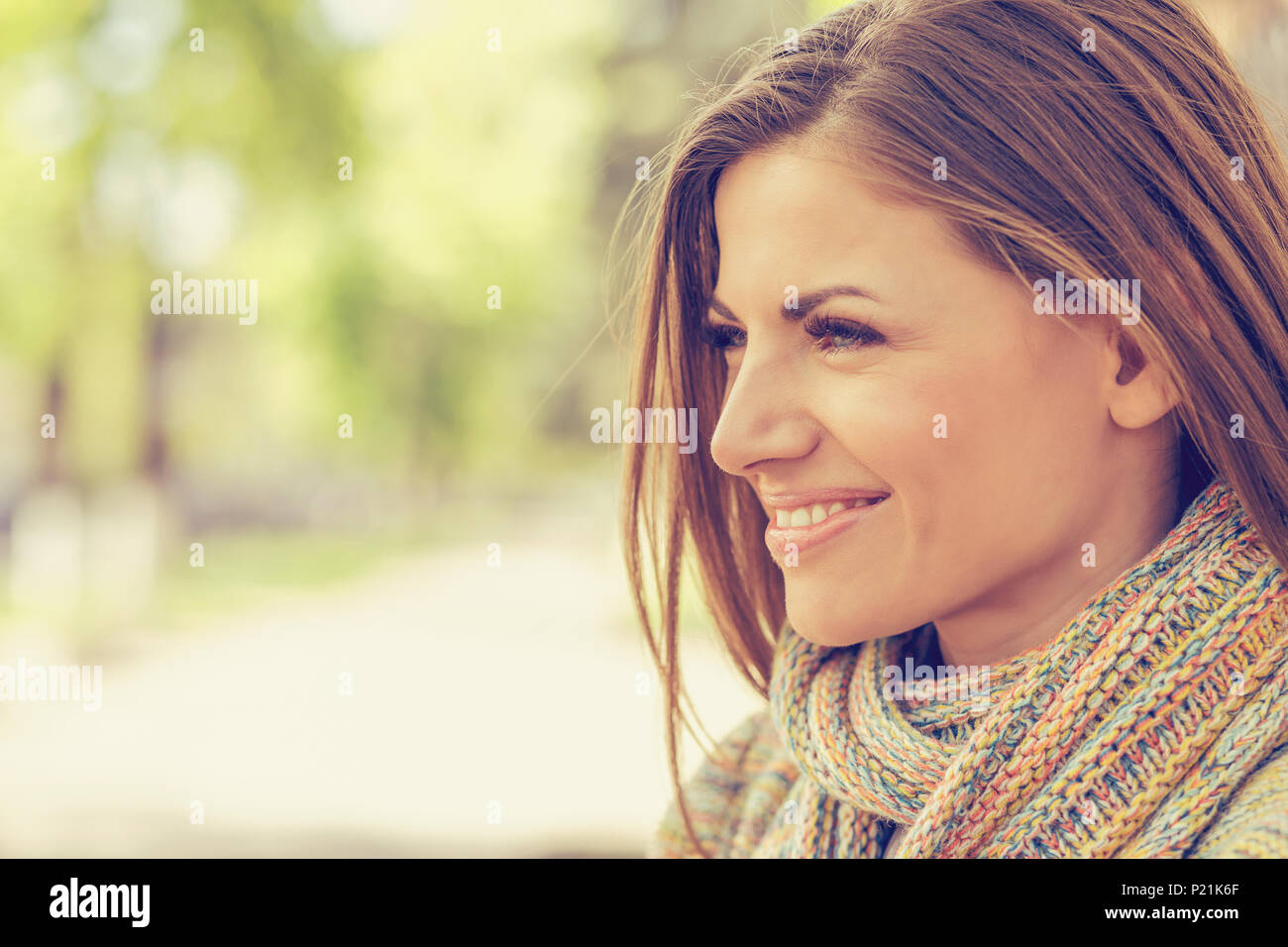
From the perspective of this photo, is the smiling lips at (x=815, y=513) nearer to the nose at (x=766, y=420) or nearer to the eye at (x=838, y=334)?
the nose at (x=766, y=420)

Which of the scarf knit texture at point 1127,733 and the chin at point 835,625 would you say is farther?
the chin at point 835,625

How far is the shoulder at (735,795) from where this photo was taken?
2.26 m

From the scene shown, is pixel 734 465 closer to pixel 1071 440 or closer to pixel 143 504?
pixel 1071 440

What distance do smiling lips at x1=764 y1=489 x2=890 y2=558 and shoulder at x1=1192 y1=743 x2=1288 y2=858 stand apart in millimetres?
610

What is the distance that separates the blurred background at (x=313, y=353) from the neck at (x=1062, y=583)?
4.52ft

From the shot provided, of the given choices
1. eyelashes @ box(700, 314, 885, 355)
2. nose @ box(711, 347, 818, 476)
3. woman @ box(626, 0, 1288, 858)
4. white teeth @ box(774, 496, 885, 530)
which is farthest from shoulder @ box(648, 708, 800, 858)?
eyelashes @ box(700, 314, 885, 355)

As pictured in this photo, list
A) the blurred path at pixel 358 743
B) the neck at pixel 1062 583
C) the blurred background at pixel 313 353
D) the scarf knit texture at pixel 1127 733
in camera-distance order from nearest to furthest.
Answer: the scarf knit texture at pixel 1127 733 < the neck at pixel 1062 583 < the blurred path at pixel 358 743 < the blurred background at pixel 313 353

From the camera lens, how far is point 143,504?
12617 millimetres

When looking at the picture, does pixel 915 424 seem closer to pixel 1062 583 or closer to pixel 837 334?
pixel 837 334

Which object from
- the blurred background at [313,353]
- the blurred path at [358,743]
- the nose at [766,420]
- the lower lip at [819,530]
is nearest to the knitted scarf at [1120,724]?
the lower lip at [819,530]

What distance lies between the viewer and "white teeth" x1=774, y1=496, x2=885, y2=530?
1736 millimetres

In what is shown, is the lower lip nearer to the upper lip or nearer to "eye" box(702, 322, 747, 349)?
the upper lip
